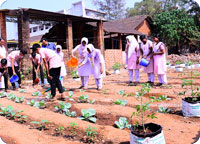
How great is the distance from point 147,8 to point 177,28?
42.1 ft

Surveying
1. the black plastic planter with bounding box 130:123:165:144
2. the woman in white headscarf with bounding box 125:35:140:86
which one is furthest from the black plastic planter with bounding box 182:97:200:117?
the woman in white headscarf with bounding box 125:35:140:86

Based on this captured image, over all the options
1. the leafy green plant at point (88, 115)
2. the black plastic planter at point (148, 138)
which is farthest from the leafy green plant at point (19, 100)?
the black plastic planter at point (148, 138)

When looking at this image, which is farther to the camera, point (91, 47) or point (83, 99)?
point (91, 47)

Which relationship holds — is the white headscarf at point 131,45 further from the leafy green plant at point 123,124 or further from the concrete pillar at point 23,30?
the concrete pillar at point 23,30

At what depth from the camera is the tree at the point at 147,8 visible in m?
30.3

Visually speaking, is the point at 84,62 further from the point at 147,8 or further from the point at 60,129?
the point at 147,8

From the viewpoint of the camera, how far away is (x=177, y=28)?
66.2 feet

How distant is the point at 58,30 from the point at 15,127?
515 inches

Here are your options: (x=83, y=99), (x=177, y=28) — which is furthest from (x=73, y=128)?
(x=177, y=28)

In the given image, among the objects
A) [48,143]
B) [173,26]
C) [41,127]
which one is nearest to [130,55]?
[41,127]

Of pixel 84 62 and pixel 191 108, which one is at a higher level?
pixel 84 62

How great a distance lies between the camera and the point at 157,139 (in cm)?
213

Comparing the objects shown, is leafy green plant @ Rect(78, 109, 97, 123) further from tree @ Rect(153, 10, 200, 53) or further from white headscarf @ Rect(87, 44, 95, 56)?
tree @ Rect(153, 10, 200, 53)

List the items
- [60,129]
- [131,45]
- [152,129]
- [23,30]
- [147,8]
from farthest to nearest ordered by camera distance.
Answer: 1. [147,8]
2. [23,30]
3. [131,45]
4. [60,129]
5. [152,129]
